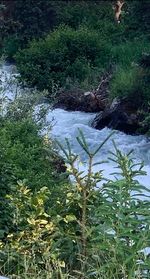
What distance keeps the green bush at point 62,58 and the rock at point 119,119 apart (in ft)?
11.0

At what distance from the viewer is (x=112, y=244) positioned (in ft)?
14.9

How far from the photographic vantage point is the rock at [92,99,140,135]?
13375 mm

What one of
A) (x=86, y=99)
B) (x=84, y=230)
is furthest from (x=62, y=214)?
(x=86, y=99)

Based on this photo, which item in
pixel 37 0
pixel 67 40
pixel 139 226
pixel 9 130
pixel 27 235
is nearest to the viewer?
pixel 139 226

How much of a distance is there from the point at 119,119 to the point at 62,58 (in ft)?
16.7

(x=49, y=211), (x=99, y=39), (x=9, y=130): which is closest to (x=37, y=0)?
(x=99, y=39)

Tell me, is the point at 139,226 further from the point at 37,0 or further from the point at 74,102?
the point at 37,0

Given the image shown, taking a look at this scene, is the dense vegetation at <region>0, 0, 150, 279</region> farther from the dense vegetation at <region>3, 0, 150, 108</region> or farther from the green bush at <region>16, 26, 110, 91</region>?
the green bush at <region>16, 26, 110, 91</region>

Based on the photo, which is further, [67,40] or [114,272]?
[67,40]

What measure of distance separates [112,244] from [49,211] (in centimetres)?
120

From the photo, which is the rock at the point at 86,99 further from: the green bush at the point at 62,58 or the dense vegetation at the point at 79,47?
the green bush at the point at 62,58

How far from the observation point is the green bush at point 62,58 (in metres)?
17.6

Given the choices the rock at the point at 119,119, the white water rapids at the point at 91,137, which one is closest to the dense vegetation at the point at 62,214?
the white water rapids at the point at 91,137

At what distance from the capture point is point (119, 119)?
1352 centimetres
